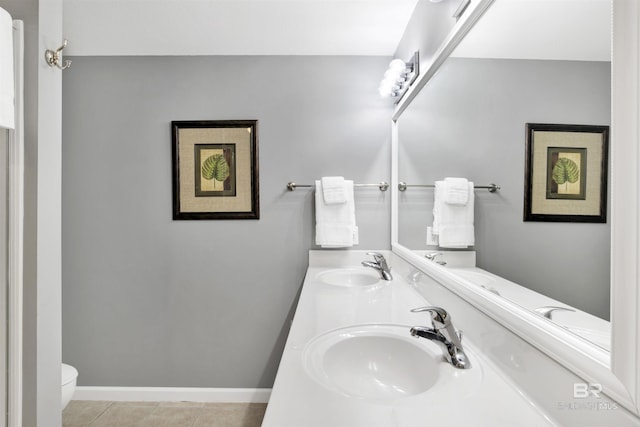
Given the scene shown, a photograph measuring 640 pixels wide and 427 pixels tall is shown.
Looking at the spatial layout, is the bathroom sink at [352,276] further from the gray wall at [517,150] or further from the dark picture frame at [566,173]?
the dark picture frame at [566,173]

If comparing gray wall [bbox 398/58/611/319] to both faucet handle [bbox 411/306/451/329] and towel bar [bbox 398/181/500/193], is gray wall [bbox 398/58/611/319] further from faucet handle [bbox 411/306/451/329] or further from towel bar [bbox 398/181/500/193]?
faucet handle [bbox 411/306/451/329]

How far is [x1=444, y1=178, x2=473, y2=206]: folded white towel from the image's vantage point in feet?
3.34

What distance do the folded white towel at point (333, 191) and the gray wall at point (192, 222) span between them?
0.15m

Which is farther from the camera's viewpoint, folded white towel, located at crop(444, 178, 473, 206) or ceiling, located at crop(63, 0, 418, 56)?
ceiling, located at crop(63, 0, 418, 56)

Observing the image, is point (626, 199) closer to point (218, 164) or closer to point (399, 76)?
point (399, 76)

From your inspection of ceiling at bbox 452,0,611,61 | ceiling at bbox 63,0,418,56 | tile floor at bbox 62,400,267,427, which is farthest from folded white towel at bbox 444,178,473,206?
tile floor at bbox 62,400,267,427

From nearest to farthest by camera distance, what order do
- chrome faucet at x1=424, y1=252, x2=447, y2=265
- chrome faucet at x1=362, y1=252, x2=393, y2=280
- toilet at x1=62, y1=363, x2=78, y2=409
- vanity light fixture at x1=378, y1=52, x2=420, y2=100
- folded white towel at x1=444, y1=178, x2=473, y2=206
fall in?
1. folded white towel at x1=444, y1=178, x2=473, y2=206
2. chrome faucet at x1=424, y1=252, x2=447, y2=265
3. toilet at x1=62, y1=363, x2=78, y2=409
4. vanity light fixture at x1=378, y1=52, x2=420, y2=100
5. chrome faucet at x1=362, y1=252, x2=393, y2=280

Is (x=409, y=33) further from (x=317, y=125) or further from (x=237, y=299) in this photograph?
(x=237, y=299)

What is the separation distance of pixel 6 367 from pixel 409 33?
2169 mm

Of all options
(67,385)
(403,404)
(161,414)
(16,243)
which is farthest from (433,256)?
(161,414)

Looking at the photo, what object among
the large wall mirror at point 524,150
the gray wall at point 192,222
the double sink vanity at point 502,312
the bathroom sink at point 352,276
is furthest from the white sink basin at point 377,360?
the gray wall at point 192,222

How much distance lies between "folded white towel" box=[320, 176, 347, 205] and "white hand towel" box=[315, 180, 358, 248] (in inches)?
1.1

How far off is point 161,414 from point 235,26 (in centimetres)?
244

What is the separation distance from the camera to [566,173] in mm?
570
